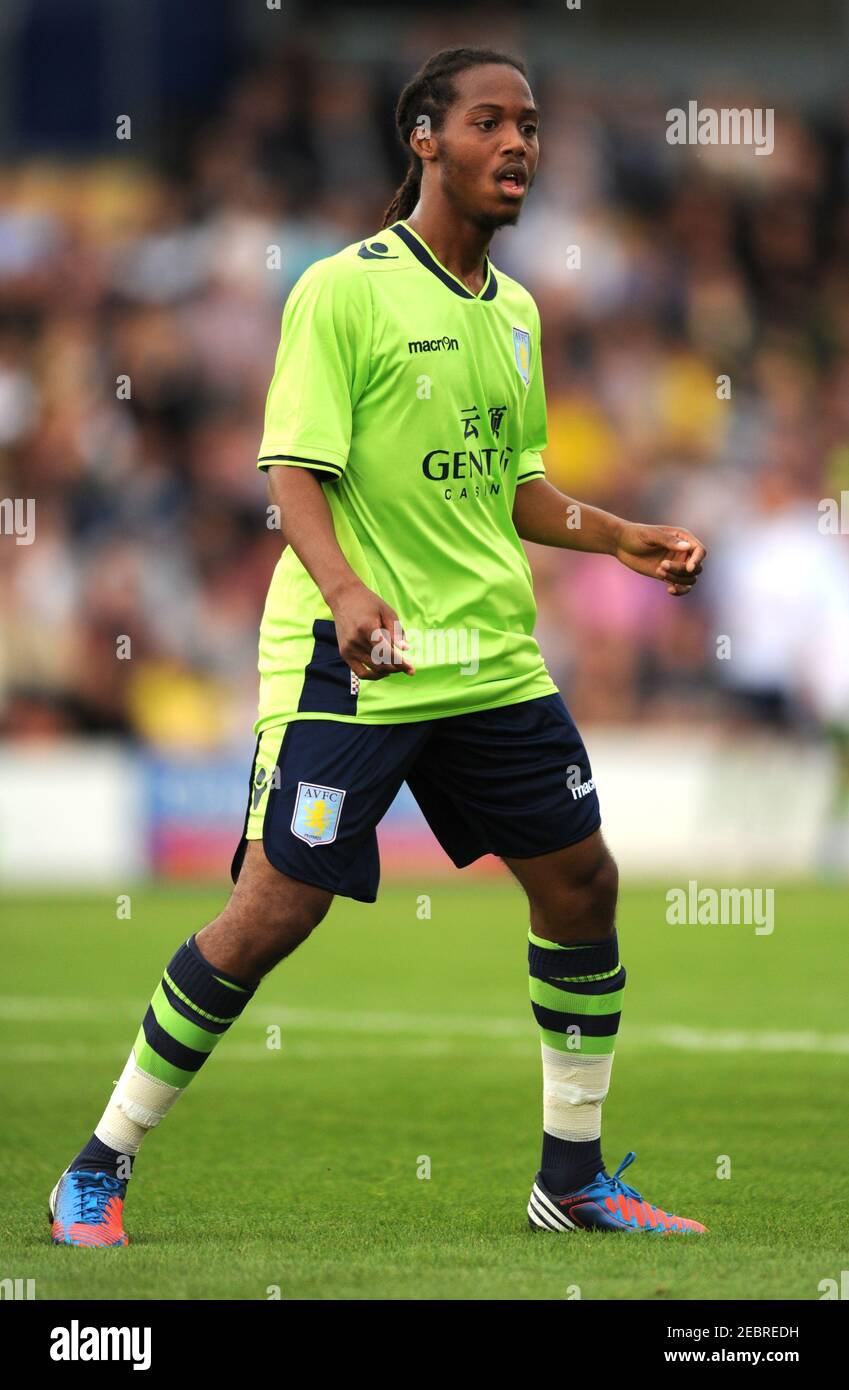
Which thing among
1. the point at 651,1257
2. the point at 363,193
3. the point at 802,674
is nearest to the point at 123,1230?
the point at 651,1257

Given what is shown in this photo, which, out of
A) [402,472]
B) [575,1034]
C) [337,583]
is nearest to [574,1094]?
[575,1034]

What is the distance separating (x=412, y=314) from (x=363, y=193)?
14.9 m

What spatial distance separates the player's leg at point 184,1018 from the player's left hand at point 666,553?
1110 millimetres

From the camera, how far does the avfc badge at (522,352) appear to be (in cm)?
491

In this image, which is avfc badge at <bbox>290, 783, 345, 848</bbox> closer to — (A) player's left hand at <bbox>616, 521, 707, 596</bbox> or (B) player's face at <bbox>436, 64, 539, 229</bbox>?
(A) player's left hand at <bbox>616, 521, 707, 596</bbox>

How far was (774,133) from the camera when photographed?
21391 mm

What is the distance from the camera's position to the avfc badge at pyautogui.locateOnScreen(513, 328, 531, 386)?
4914 millimetres

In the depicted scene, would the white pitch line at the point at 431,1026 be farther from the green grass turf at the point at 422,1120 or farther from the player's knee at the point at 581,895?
the player's knee at the point at 581,895

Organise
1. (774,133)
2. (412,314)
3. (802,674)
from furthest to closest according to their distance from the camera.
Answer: (774,133)
(802,674)
(412,314)

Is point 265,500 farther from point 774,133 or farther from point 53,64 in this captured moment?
point 774,133

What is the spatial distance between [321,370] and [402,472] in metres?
0.30

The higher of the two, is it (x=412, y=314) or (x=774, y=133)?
(x=774, y=133)
